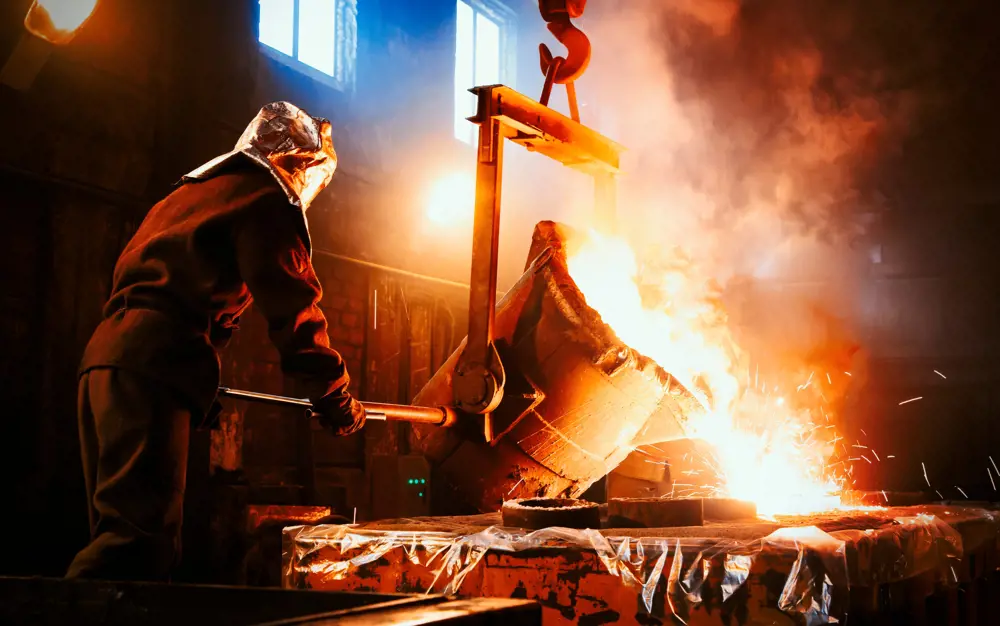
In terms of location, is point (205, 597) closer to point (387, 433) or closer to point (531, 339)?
point (531, 339)

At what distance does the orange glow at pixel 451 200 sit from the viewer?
31.1ft

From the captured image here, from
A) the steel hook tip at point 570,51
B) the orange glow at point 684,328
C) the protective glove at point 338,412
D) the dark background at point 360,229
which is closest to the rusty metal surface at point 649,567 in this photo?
the protective glove at point 338,412

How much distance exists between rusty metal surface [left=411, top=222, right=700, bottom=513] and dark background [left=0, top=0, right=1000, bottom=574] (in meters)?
2.87

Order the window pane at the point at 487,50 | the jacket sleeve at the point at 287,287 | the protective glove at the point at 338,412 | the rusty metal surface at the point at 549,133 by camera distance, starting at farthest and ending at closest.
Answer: the window pane at the point at 487,50 → the rusty metal surface at the point at 549,133 → the protective glove at the point at 338,412 → the jacket sleeve at the point at 287,287

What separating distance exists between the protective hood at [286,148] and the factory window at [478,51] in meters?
7.00

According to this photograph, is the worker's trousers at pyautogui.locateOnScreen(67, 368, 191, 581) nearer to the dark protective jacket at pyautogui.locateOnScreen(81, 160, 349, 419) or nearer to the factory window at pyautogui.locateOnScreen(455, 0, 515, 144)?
the dark protective jacket at pyautogui.locateOnScreen(81, 160, 349, 419)

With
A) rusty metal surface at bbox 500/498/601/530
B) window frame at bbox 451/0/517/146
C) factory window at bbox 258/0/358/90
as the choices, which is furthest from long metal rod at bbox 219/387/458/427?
window frame at bbox 451/0/517/146

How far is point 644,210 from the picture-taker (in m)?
7.13

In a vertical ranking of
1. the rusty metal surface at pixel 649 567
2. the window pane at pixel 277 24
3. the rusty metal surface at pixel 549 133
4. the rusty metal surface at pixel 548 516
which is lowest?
the rusty metal surface at pixel 649 567

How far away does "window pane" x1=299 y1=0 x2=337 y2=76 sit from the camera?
8.15m

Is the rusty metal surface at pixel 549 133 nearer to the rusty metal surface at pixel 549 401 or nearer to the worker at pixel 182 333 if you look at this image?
the rusty metal surface at pixel 549 401

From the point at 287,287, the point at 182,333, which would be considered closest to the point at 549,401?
the point at 287,287

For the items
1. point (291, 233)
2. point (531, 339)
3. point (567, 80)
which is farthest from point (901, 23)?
point (291, 233)

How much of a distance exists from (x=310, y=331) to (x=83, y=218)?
371cm
